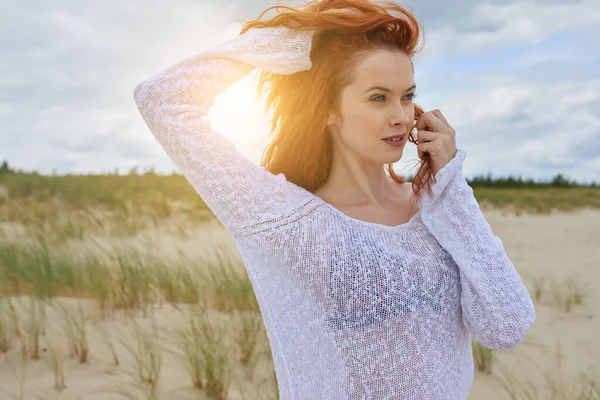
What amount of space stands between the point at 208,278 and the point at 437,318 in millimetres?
2955

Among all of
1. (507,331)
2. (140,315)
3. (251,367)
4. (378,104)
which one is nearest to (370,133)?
(378,104)

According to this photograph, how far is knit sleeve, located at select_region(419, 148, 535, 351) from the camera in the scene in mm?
2006

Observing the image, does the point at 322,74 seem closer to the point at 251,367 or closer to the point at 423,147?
the point at 423,147

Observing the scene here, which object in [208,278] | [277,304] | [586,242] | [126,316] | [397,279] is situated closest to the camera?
[397,279]

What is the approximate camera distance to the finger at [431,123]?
86.1 inches

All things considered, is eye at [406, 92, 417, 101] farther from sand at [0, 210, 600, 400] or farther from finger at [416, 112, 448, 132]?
sand at [0, 210, 600, 400]

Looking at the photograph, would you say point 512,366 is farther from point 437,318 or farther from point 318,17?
point 318,17

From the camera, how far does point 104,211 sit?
10.5 metres

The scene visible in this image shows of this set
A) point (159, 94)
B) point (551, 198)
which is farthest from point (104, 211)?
point (551, 198)

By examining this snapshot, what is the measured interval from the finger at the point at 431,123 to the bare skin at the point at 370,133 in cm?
5

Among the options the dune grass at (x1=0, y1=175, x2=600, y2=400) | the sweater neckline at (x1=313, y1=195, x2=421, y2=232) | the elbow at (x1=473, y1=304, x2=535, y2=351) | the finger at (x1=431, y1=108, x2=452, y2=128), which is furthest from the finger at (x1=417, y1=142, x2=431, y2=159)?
the dune grass at (x1=0, y1=175, x2=600, y2=400)

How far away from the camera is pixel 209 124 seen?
2.03m

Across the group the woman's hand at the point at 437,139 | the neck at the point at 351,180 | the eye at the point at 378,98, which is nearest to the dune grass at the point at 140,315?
the neck at the point at 351,180

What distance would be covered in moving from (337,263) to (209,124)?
1.96ft
